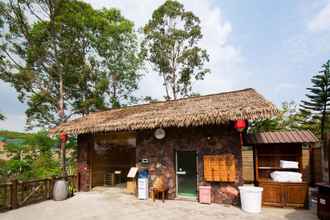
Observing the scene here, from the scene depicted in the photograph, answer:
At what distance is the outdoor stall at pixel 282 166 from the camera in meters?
6.31

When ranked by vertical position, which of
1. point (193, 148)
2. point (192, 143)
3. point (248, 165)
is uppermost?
point (192, 143)

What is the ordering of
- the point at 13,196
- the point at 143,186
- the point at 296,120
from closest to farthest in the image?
1. the point at 13,196
2. the point at 143,186
3. the point at 296,120

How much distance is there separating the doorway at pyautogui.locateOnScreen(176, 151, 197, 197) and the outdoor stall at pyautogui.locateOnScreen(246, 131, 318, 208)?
1.94m

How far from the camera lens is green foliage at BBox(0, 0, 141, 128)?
549 inches

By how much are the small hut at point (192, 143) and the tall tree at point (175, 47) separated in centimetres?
880

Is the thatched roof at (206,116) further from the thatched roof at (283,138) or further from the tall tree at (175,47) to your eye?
the tall tree at (175,47)

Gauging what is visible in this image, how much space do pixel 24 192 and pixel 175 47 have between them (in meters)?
14.1

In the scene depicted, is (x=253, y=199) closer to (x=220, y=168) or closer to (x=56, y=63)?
(x=220, y=168)

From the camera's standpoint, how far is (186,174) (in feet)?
25.1

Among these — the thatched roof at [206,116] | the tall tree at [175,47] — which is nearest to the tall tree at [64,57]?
the tall tree at [175,47]

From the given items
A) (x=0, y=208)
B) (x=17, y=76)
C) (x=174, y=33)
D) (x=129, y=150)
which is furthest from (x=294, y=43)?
(x=17, y=76)

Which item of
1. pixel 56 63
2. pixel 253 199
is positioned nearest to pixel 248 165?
pixel 253 199

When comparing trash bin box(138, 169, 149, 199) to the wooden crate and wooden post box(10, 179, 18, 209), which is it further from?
wooden post box(10, 179, 18, 209)

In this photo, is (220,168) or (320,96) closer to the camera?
(220,168)
